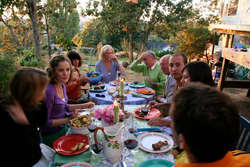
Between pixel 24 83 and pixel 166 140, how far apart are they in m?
1.31

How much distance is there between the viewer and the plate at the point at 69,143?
1542mm

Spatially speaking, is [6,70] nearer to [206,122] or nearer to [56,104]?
[56,104]

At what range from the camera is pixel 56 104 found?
2.20 m

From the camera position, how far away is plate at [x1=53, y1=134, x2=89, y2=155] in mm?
1542

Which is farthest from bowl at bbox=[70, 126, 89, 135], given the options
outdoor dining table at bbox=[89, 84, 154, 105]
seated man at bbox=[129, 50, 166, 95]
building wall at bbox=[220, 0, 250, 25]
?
building wall at bbox=[220, 0, 250, 25]

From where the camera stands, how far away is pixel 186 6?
27.3 feet

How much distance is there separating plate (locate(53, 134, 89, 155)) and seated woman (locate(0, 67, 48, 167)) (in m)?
0.23

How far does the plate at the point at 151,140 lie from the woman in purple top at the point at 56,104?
0.79 m

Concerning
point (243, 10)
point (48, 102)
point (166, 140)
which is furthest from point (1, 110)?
point (243, 10)

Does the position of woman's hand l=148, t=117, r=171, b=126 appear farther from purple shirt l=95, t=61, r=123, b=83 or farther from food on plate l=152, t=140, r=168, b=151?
purple shirt l=95, t=61, r=123, b=83

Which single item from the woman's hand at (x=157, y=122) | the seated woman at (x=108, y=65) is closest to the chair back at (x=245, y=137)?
the woman's hand at (x=157, y=122)

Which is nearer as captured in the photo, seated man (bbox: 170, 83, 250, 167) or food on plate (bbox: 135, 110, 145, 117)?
seated man (bbox: 170, 83, 250, 167)

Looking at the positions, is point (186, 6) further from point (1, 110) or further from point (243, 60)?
point (1, 110)

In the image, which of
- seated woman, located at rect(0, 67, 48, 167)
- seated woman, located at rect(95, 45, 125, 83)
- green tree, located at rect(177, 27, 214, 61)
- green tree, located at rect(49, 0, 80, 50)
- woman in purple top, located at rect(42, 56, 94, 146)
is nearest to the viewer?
seated woman, located at rect(0, 67, 48, 167)
